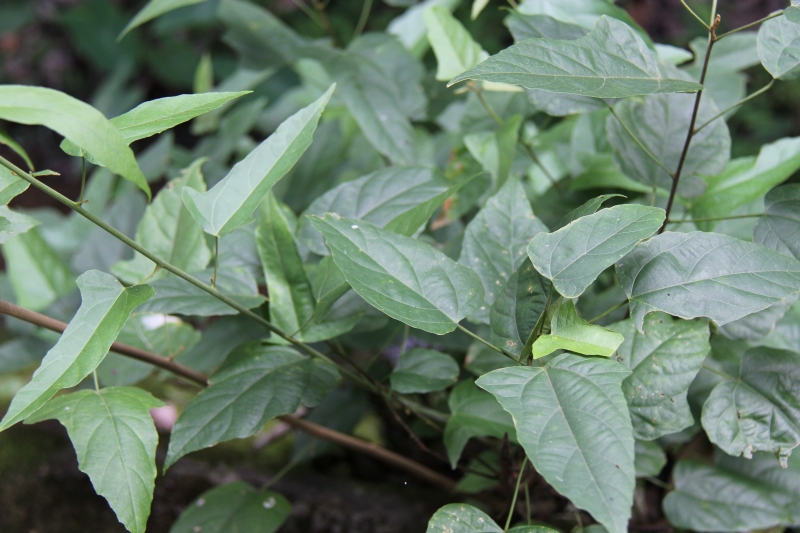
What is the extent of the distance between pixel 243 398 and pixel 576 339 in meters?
0.28

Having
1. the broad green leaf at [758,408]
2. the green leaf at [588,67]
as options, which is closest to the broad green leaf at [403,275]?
the green leaf at [588,67]

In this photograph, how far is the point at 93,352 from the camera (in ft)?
1.27

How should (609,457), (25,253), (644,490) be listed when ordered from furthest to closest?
(25,253), (644,490), (609,457)

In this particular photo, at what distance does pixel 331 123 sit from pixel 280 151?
0.63m

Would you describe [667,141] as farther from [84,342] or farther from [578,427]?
[84,342]

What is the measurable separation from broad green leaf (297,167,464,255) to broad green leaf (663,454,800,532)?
407mm

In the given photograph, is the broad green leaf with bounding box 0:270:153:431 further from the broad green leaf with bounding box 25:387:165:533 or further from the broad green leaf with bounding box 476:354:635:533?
the broad green leaf with bounding box 476:354:635:533

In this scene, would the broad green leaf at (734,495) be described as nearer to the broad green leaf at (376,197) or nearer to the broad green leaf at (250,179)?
the broad green leaf at (376,197)

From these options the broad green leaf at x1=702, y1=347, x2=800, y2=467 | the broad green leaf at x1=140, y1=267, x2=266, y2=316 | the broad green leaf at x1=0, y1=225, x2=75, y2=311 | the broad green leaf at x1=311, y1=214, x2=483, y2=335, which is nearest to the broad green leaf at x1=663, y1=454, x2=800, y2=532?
the broad green leaf at x1=702, y1=347, x2=800, y2=467

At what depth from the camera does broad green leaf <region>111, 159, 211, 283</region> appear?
0.64 meters

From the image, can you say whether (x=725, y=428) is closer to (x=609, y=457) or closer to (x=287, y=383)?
(x=609, y=457)

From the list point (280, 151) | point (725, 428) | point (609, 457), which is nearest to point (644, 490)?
point (725, 428)

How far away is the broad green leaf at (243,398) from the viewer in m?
0.48

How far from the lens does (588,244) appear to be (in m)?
0.40
